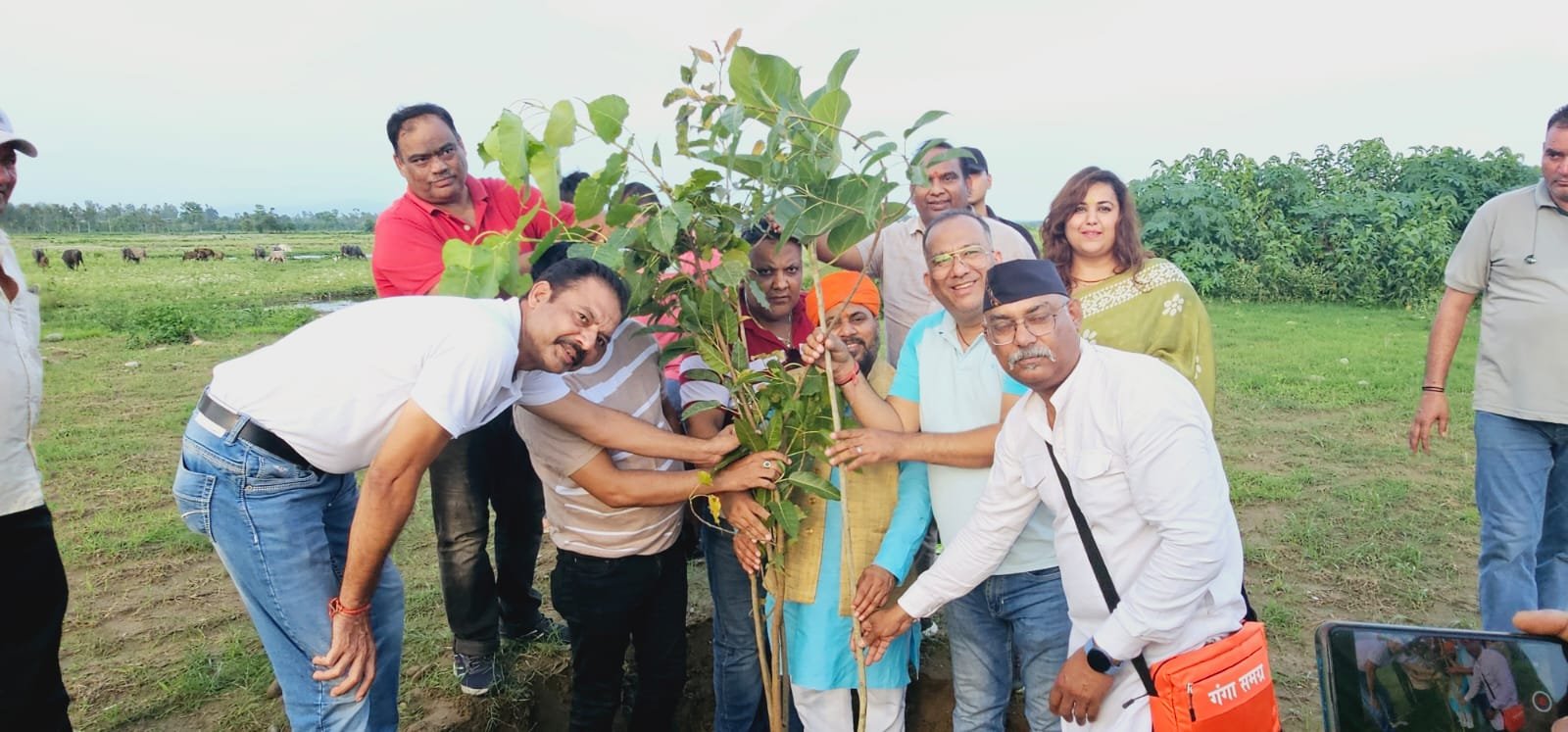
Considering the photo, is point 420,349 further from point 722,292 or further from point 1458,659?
Result: point 1458,659

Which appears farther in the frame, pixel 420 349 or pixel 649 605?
pixel 649 605

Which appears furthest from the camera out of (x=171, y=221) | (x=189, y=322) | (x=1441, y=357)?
(x=171, y=221)

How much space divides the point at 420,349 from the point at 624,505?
79cm

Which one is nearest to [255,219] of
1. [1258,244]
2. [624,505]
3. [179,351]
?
[179,351]

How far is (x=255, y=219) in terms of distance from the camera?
8500cm

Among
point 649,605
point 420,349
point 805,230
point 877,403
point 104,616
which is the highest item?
point 805,230

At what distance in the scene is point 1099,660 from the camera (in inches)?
77.7

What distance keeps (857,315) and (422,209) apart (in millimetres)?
1622

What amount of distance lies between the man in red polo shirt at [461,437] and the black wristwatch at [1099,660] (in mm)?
2081

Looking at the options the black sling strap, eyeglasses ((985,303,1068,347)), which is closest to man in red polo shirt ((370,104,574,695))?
eyeglasses ((985,303,1068,347))

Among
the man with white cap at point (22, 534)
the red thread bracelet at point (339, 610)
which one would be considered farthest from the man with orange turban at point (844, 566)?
the man with white cap at point (22, 534)

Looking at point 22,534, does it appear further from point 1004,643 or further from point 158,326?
point 158,326

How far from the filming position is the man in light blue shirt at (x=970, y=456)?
2334mm

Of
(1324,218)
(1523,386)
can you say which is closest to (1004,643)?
(1523,386)
